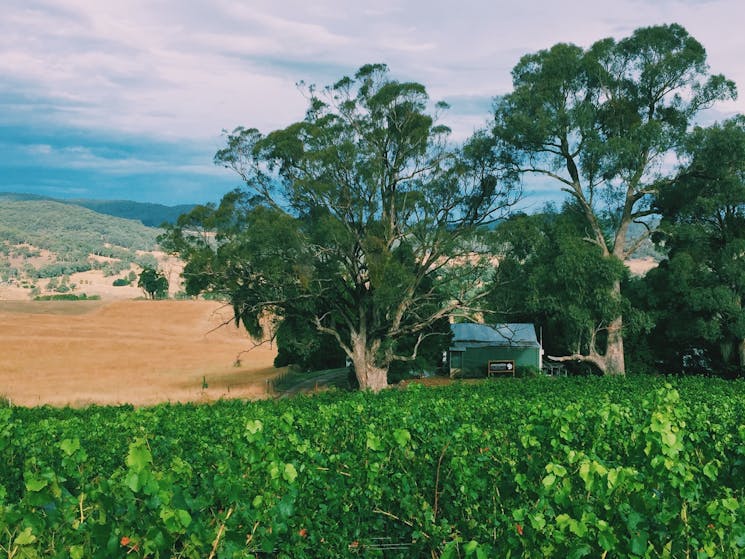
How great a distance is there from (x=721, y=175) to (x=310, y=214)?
71.6ft

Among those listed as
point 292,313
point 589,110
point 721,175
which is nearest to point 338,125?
point 292,313

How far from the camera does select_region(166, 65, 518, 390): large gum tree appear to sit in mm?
34938

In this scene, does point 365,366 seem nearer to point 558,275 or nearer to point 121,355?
point 558,275

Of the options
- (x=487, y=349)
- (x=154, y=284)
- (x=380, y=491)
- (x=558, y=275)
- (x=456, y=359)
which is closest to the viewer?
(x=380, y=491)

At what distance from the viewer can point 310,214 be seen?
3816 centimetres

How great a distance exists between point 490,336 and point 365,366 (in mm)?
12952

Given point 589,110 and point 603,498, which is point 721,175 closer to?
point 589,110

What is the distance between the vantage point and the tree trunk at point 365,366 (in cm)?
3762

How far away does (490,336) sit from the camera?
4778 centimetres

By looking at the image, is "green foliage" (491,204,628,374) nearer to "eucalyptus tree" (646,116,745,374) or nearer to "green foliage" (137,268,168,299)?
"eucalyptus tree" (646,116,745,374)

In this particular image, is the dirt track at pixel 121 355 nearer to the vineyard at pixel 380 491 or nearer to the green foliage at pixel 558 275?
the vineyard at pixel 380 491

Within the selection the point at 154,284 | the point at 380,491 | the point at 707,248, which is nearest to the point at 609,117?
the point at 707,248

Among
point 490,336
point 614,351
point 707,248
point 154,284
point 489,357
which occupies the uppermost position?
point 707,248

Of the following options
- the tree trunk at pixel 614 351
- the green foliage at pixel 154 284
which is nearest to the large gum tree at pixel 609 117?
the tree trunk at pixel 614 351
